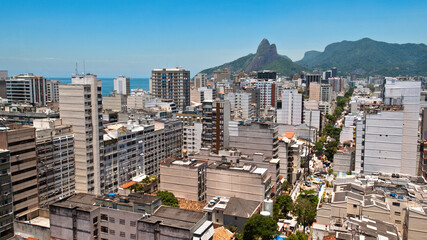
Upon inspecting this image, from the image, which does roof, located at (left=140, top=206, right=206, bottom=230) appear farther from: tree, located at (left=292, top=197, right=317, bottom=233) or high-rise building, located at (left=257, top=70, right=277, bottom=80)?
high-rise building, located at (left=257, top=70, right=277, bottom=80)

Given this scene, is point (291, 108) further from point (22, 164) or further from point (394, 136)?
point (22, 164)

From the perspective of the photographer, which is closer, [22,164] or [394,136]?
[22,164]

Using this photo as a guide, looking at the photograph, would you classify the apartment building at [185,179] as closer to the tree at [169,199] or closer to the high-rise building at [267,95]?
the tree at [169,199]

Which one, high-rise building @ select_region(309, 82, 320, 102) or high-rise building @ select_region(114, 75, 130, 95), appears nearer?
high-rise building @ select_region(309, 82, 320, 102)

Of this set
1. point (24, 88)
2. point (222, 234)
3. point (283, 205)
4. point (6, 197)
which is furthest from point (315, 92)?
point (6, 197)

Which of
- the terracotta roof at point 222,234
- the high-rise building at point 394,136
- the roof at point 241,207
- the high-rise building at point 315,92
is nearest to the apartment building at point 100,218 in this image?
the terracotta roof at point 222,234

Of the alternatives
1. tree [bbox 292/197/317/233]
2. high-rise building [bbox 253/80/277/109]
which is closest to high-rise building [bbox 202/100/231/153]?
tree [bbox 292/197/317/233]

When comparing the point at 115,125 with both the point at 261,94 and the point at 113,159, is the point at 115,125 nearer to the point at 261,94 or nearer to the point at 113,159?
the point at 113,159
